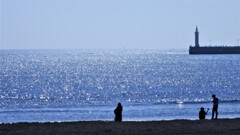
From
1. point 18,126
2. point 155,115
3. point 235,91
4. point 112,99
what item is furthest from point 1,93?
point 18,126

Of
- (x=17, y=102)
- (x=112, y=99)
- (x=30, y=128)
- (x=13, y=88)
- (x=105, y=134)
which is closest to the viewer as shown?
(x=105, y=134)

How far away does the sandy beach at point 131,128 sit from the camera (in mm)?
21328

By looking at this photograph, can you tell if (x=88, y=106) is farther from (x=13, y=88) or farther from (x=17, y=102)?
(x=13, y=88)

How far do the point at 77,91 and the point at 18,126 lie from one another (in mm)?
45024

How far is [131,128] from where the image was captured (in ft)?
73.4

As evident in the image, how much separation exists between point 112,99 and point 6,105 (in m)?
10.4

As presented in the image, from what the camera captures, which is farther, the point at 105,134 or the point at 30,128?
the point at 30,128

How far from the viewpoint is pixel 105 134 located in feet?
68.6

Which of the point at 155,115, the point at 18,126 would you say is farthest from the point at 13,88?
the point at 18,126

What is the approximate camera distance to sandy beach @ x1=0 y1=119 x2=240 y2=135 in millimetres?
21328

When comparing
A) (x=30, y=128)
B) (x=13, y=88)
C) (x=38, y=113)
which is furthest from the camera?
(x=13, y=88)

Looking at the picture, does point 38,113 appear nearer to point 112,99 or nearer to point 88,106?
point 88,106

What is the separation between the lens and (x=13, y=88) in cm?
7231

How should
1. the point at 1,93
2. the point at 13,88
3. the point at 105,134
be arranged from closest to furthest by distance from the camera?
1. the point at 105,134
2. the point at 1,93
3. the point at 13,88
